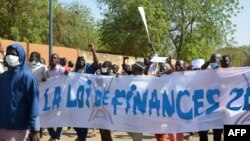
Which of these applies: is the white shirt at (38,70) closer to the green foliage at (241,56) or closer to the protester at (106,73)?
the protester at (106,73)

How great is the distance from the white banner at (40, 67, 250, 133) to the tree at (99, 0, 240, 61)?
3076 centimetres

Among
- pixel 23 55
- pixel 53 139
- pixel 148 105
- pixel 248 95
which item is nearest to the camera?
pixel 23 55

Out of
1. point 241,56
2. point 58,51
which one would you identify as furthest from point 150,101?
point 241,56

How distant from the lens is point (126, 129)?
8.31m

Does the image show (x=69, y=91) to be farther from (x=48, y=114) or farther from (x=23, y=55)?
(x=23, y=55)

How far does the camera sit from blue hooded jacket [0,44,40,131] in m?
5.83

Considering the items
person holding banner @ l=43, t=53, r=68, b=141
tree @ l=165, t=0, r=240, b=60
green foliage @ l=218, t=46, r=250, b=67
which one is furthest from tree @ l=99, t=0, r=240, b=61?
green foliage @ l=218, t=46, r=250, b=67

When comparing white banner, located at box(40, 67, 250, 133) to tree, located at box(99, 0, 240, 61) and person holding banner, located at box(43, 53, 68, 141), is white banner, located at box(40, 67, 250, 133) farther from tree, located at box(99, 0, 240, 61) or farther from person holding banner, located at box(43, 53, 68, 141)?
tree, located at box(99, 0, 240, 61)

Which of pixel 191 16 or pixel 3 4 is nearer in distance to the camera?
pixel 3 4

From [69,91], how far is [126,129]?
126 cm

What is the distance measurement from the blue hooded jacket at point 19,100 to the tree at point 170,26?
111ft

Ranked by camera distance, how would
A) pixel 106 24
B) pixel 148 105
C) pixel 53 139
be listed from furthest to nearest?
pixel 106 24 < pixel 53 139 < pixel 148 105

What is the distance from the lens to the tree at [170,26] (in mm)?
40250

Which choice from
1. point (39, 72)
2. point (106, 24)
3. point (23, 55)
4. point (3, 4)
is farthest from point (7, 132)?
point (106, 24)
